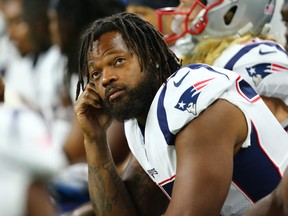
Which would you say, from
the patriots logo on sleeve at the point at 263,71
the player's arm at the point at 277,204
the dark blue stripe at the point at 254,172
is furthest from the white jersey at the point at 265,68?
the player's arm at the point at 277,204

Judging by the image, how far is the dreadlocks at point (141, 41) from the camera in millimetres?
3780

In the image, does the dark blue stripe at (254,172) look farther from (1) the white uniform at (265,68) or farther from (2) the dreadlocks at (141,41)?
(1) the white uniform at (265,68)

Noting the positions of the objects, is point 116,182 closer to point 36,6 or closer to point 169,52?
point 169,52

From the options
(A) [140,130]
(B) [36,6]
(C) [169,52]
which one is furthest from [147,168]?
(B) [36,6]

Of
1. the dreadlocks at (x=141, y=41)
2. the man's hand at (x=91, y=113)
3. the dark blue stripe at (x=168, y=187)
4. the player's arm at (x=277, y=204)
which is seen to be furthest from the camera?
the man's hand at (x=91, y=113)

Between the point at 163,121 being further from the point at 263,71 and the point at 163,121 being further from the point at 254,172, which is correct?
the point at 263,71

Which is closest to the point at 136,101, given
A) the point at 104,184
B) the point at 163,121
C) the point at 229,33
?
the point at 163,121

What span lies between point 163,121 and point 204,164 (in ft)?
0.96

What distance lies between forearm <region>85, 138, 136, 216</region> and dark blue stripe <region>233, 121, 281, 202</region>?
579 mm

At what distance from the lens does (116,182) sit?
13.1 feet

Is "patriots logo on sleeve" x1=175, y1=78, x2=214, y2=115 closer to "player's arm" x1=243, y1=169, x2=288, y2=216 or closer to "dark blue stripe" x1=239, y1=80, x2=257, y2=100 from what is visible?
"dark blue stripe" x1=239, y1=80, x2=257, y2=100

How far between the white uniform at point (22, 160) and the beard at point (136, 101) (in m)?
1.36

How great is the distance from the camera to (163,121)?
3510mm

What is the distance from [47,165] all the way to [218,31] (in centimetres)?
238
